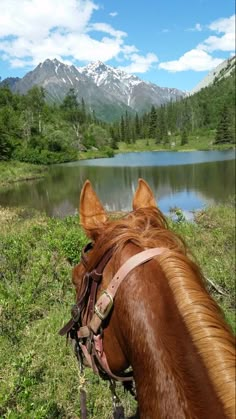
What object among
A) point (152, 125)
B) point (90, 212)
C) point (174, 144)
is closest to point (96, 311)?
point (90, 212)

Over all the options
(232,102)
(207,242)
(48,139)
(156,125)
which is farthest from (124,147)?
(207,242)

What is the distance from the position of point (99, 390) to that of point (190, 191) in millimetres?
18942

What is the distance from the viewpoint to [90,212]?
1623 mm

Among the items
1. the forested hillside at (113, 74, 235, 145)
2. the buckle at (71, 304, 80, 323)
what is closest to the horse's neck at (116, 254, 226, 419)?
the buckle at (71, 304, 80, 323)

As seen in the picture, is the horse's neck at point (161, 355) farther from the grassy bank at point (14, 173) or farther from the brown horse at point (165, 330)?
the grassy bank at point (14, 173)

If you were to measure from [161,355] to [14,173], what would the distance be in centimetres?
3692

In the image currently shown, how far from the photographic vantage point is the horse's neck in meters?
1.04

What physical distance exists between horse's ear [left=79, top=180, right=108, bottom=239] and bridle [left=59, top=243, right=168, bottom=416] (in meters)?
0.11

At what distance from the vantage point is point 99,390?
3773mm

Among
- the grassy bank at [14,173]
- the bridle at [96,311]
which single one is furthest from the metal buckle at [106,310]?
the grassy bank at [14,173]

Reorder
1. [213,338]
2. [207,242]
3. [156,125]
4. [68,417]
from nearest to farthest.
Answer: [213,338], [68,417], [207,242], [156,125]

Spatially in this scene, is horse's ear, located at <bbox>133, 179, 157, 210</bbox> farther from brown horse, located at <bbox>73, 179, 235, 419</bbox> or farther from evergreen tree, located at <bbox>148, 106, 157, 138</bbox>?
evergreen tree, located at <bbox>148, 106, 157, 138</bbox>

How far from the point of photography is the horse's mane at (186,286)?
39.1 inches

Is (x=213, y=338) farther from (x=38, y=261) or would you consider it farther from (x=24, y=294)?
(x=38, y=261)
